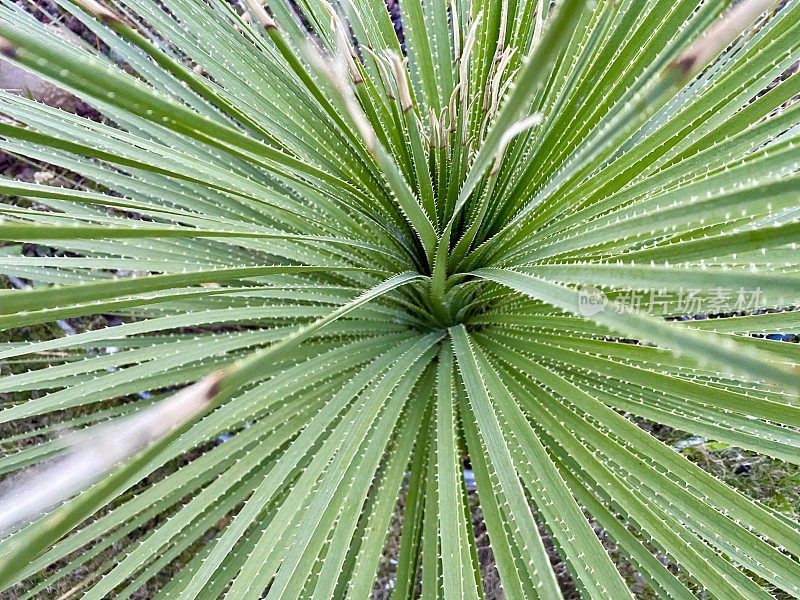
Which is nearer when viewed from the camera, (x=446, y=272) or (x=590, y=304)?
(x=590, y=304)

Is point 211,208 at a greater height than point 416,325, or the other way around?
point 211,208

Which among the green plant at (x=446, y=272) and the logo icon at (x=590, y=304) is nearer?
the logo icon at (x=590, y=304)

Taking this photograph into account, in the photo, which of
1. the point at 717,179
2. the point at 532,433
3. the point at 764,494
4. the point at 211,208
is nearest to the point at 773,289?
the point at 717,179

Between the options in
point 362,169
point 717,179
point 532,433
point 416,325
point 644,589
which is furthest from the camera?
point 644,589

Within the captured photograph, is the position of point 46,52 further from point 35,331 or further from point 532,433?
point 35,331

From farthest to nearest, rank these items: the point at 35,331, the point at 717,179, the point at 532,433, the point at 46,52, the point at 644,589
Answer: the point at 35,331 < the point at 644,589 < the point at 532,433 < the point at 717,179 < the point at 46,52

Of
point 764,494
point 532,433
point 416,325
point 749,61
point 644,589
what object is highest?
point 749,61

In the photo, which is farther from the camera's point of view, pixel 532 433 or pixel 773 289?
pixel 532 433

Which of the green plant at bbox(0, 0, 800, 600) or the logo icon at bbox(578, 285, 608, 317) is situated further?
the green plant at bbox(0, 0, 800, 600)
